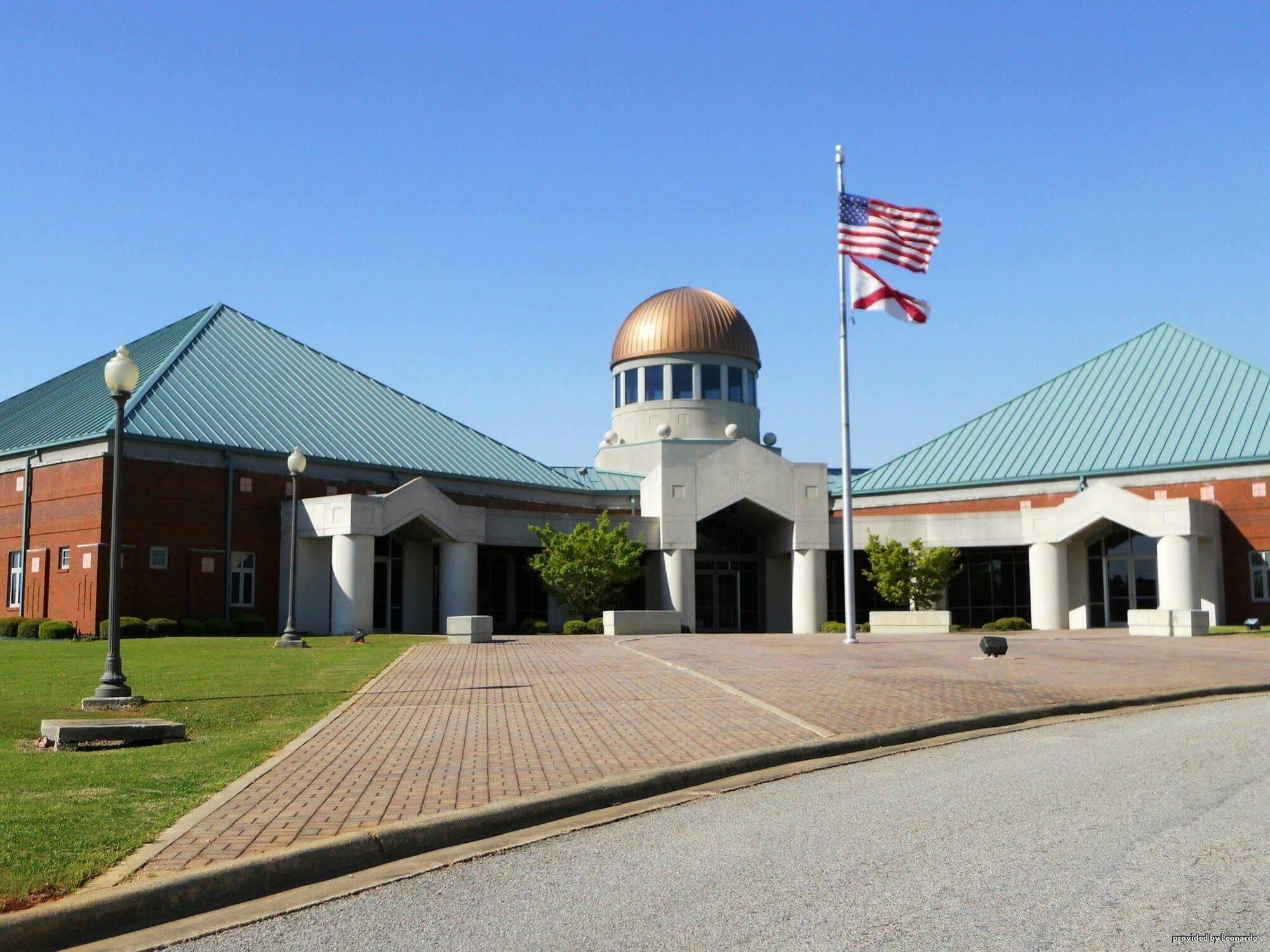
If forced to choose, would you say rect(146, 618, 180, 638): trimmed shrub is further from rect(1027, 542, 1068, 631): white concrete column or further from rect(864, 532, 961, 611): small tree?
rect(1027, 542, 1068, 631): white concrete column

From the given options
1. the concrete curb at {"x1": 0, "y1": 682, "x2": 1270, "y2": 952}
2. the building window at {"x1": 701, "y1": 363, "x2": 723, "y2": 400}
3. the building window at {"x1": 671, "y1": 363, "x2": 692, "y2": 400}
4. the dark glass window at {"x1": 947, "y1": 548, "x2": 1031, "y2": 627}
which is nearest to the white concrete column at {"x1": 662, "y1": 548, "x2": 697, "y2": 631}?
the dark glass window at {"x1": 947, "y1": 548, "x2": 1031, "y2": 627}

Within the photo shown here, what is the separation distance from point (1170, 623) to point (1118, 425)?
1510 centimetres

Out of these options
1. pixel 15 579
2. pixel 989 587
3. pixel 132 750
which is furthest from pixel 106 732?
pixel 989 587

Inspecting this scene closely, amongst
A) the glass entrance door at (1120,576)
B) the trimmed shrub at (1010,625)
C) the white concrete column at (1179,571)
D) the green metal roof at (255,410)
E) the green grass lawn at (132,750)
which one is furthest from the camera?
the glass entrance door at (1120,576)

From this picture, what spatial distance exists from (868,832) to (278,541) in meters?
34.4

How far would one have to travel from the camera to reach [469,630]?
2972 cm

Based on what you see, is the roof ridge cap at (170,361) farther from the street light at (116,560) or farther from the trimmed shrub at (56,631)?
the street light at (116,560)

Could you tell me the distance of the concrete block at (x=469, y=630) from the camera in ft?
97.4

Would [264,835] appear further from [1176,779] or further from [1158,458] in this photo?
[1158,458]

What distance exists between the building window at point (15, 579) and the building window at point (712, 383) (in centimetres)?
2780

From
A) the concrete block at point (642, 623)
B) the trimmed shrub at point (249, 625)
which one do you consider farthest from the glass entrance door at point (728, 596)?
the trimmed shrub at point (249, 625)

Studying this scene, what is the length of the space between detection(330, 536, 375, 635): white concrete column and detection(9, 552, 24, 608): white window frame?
9.67m

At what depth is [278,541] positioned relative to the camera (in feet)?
131

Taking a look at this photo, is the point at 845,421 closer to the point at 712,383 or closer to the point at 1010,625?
the point at 1010,625
